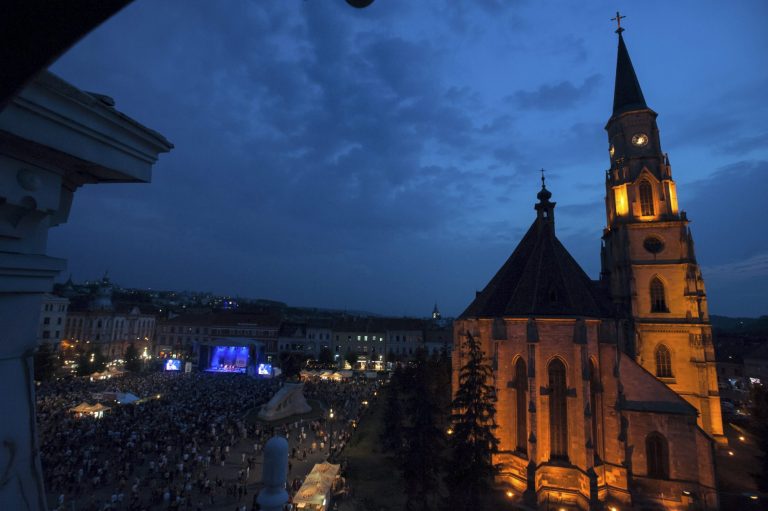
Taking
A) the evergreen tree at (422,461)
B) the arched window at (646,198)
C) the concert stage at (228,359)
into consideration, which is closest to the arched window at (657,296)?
the arched window at (646,198)

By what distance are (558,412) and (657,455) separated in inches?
260

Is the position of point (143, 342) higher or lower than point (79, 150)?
lower

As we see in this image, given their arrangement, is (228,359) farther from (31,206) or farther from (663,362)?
(31,206)

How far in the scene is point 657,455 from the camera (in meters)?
23.8

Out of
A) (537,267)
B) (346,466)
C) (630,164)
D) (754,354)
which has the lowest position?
(346,466)

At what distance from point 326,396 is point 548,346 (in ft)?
110

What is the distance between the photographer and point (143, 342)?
84.2 meters

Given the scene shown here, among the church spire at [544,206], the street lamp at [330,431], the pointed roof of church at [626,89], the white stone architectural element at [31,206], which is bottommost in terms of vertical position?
the street lamp at [330,431]

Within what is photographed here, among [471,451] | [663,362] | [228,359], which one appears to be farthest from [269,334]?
[471,451]

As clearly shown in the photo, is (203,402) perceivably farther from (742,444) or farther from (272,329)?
(742,444)

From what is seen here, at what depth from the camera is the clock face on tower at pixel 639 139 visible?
35.8m

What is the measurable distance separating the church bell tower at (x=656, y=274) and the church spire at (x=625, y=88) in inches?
25.8

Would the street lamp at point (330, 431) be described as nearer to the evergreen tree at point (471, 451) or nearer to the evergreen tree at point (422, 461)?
the evergreen tree at point (422, 461)

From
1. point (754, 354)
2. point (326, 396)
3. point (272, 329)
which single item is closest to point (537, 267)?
point (326, 396)
